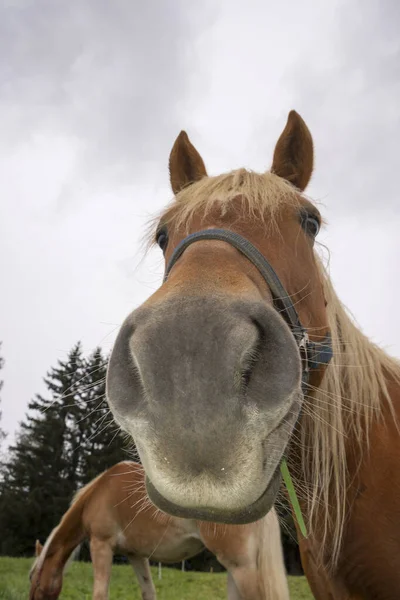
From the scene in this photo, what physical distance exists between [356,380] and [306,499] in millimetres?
739

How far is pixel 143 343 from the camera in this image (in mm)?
1392

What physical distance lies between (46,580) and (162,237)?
21.6 feet

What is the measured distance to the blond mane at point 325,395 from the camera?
2188 mm

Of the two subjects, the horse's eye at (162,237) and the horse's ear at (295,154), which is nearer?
the horse's eye at (162,237)

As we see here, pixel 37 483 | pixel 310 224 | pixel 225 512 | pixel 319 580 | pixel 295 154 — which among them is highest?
pixel 295 154

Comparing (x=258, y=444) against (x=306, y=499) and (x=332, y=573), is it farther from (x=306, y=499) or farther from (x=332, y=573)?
(x=332, y=573)

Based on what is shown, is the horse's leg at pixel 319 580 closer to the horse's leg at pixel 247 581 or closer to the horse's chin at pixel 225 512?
the horse's chin at pixel 225 512

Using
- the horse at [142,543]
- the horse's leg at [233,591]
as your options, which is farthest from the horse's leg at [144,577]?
the horse's leg at [233,591]

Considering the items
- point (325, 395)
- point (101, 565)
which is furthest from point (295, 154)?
point (101, 565)

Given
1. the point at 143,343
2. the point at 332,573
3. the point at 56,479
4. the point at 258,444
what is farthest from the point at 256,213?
the point at 56,479

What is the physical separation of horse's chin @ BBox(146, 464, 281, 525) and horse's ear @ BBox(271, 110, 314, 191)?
1.85m

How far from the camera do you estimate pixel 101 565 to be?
7312 mm

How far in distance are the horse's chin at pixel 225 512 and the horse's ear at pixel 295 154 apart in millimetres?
1851

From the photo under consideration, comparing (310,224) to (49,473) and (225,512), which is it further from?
(49,473)
